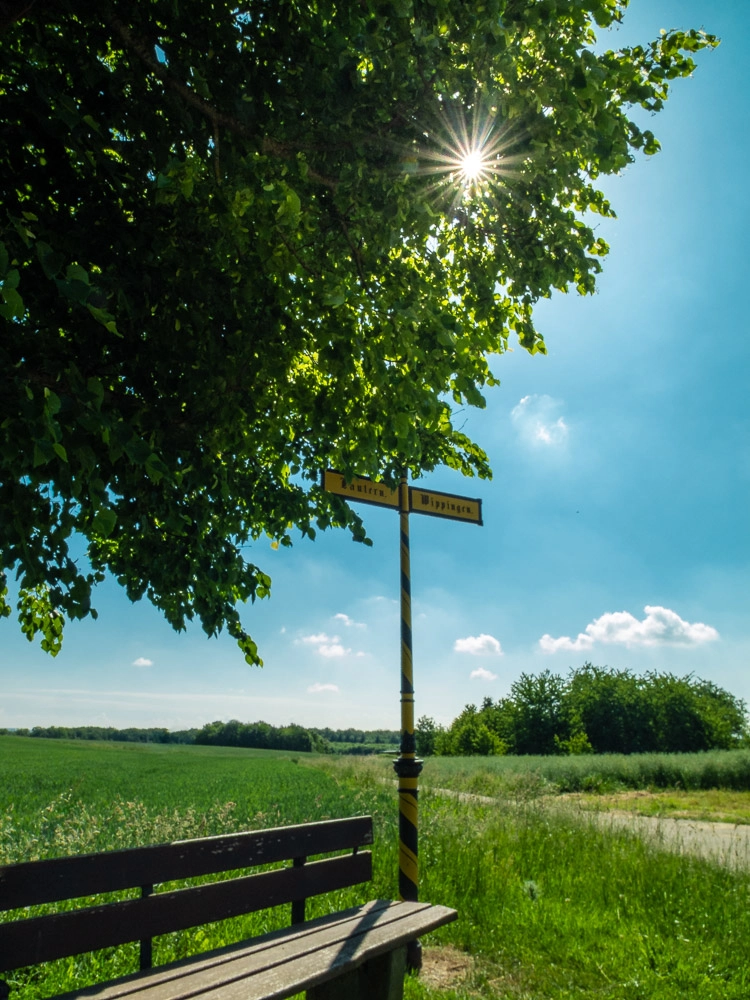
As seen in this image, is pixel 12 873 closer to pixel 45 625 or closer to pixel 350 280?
pixel 350 280

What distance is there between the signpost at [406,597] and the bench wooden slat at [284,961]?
46.5 inches

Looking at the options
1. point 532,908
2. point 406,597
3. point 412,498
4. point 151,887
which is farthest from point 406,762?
point 151,887

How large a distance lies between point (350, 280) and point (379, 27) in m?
1.48

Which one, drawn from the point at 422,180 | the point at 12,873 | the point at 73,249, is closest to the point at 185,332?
the point at 73,249

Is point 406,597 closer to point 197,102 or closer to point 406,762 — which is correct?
point 406,762

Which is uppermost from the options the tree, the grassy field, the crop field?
the tree

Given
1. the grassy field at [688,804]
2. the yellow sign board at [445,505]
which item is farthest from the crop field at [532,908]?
the grassy field at [688,804]

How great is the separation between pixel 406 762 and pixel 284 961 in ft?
7.08

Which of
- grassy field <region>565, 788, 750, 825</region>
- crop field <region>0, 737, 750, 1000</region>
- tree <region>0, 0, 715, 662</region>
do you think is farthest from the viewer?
grassy field <region>565, 788, 750, 825</region>

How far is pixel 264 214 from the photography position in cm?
390

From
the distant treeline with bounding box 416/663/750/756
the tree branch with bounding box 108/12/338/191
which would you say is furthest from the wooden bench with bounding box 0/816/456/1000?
the distant treeline with bounding box 416/663/750/756

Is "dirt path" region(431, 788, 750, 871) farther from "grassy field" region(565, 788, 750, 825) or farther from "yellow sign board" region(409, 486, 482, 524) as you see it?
"yellow sign board" region(409, 486, 482, 524)

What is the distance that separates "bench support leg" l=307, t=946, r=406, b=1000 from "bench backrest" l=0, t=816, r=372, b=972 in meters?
0.45

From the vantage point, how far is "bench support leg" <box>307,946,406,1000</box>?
10.1 feet
